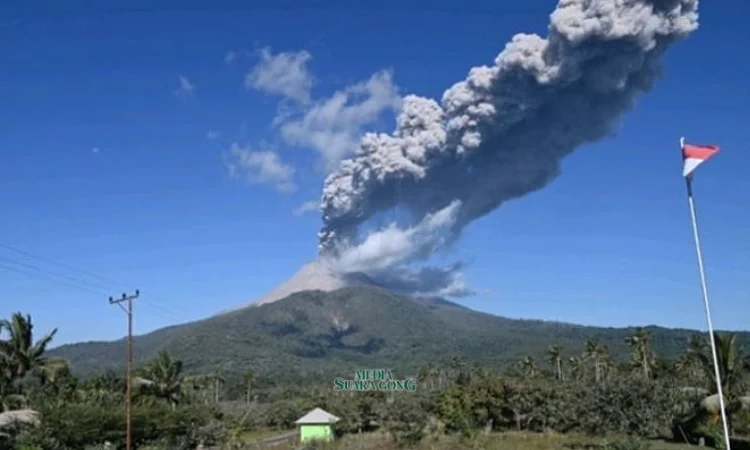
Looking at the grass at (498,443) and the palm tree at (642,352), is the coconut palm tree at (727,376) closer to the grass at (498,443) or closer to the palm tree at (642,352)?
the grass at (498,443)

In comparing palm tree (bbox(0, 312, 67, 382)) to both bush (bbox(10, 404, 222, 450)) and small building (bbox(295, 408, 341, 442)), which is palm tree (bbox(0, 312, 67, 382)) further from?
small building (bbox(295, 408, 341, 442))

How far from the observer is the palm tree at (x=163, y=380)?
193 ft

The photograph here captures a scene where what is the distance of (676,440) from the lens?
5028 centimetres

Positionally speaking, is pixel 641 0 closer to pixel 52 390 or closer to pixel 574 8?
pixel 574 8

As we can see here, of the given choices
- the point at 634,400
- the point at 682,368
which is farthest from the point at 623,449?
the point at 682,368

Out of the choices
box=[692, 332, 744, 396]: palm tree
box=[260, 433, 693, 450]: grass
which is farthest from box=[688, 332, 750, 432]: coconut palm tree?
box=[260, 433, 693, 450]: grass

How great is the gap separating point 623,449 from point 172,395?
3387cm

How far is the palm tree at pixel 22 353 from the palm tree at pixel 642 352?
5852cm

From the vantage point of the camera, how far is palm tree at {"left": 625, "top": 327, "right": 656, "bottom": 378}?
83312mm

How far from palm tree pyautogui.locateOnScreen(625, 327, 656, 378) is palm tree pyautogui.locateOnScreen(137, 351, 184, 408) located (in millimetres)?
46104

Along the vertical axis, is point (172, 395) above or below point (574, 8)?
below

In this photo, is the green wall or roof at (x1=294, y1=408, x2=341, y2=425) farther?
roof at (x1=294, y1=408, x2=341, y2=425)

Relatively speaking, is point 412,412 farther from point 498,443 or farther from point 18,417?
point 18,417

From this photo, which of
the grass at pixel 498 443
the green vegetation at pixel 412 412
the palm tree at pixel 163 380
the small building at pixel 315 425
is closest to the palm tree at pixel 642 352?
the green vegetation at pixel 412 412
